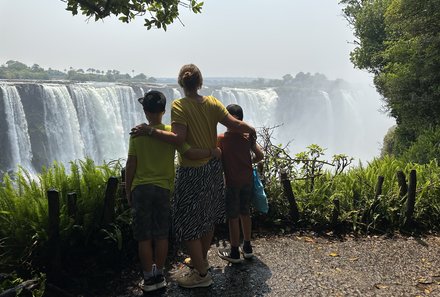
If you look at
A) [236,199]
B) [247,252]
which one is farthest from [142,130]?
[247,252]

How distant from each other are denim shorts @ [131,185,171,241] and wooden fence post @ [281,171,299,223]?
6.72 ft

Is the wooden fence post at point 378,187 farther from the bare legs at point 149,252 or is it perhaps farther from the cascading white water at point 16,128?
the cascading white water at point 16,128

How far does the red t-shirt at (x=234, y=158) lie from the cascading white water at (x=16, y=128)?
2010 centimetres

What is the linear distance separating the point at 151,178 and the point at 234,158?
85 cm

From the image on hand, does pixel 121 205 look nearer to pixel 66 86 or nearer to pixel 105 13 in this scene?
pixel 105 13

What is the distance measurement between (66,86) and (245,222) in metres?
22.2

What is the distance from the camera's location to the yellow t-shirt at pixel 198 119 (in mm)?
2959

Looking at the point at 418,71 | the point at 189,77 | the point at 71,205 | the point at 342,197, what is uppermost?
the point at 418,71

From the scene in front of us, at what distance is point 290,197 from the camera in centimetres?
475

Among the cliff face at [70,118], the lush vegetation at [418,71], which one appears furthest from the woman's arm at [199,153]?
the cliff face at [70,118]

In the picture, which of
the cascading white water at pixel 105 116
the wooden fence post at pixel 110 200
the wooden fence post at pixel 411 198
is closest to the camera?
the wooden fence post at pixel 110 200

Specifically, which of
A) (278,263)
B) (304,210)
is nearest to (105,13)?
(278,263)

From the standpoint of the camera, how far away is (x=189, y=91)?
3025 millimetres

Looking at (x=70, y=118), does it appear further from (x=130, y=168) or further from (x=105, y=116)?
(x=130, y=168)
